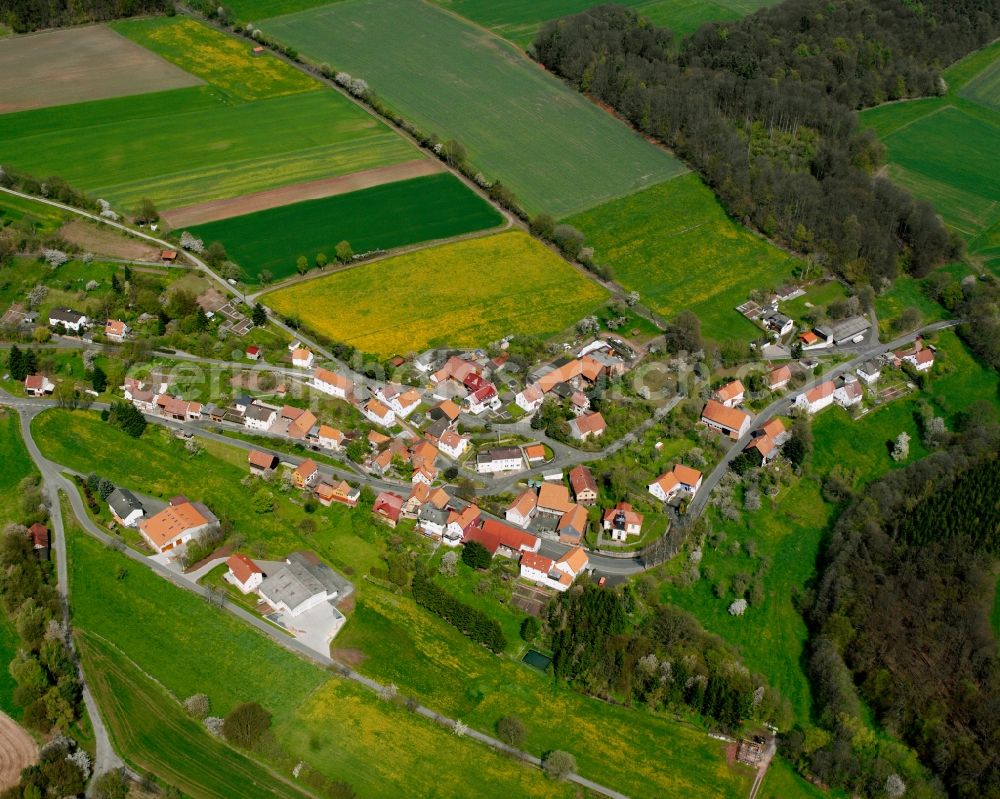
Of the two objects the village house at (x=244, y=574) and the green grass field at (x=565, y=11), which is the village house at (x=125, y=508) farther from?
the green grass field at (x=565, y=11)

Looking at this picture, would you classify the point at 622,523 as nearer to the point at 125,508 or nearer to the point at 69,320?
the point at 125,508

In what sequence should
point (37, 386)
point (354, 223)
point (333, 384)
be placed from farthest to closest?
point (354, 223) → point (333, 384) → point (37, 386)

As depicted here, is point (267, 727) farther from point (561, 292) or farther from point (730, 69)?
point (730, 69)

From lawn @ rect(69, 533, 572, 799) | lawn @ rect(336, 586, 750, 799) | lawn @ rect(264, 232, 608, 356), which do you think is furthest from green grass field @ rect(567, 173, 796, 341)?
lawn @ rect(69, 533, 572, 799)

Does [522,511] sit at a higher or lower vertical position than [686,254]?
lower

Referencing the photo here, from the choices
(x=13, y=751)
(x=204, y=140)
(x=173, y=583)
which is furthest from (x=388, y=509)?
(x=204, y=140)

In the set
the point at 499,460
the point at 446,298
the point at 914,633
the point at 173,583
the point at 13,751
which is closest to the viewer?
the point at 13,751

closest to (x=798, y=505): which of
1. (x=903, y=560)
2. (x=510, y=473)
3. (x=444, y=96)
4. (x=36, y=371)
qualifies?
(x=903, y=560)
